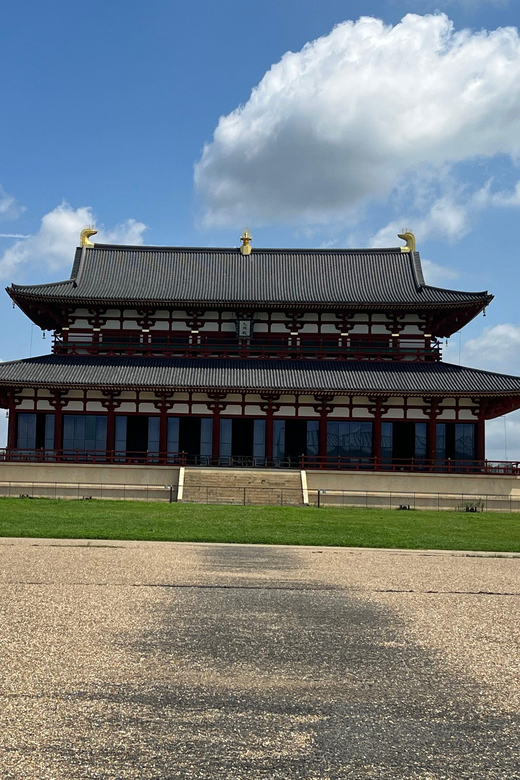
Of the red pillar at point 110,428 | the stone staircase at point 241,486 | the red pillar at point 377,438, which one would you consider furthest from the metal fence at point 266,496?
the red pillar at point 110,428

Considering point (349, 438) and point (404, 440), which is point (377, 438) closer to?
point (349, 438)

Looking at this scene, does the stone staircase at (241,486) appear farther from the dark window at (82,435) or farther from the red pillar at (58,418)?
the red pillar at (58,418)

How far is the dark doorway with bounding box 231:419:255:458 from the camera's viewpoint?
40.6 m

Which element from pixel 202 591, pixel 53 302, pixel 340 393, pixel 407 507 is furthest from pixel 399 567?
pixel 53 302

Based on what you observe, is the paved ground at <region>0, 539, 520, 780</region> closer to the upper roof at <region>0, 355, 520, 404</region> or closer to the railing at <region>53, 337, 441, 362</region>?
the upper roof at <region>0, 355, 520, 404</region>

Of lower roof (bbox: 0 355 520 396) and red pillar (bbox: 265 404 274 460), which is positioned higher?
lower roof (bbox: 0 355 520 396)

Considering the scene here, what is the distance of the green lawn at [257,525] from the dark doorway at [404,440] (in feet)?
27.2

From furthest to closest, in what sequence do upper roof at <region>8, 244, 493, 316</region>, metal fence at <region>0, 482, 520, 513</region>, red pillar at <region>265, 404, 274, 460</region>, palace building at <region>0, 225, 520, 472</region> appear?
upper roof at <region>8, 244, 493, 316</region> → red pillar at <region>265, 404, 274, 460</region> → palace building at <region>0, 225, 520, 472</region> → metal fence at <region>0, 482, 520, 513</region>

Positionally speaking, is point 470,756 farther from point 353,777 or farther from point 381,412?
point 381,412

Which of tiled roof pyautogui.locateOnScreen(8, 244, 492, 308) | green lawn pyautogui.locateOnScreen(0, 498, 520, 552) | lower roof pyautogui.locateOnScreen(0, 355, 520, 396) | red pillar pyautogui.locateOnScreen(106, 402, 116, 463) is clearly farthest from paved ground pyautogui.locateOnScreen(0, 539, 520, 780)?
tiled roof pyautogui.locateOnScreen(8, 244, 492, 308)

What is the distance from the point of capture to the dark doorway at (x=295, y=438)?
133 ft

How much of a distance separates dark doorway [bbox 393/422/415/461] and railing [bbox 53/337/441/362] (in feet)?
15.1

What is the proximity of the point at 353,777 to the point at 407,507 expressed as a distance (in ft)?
102

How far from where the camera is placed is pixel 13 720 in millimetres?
5504
